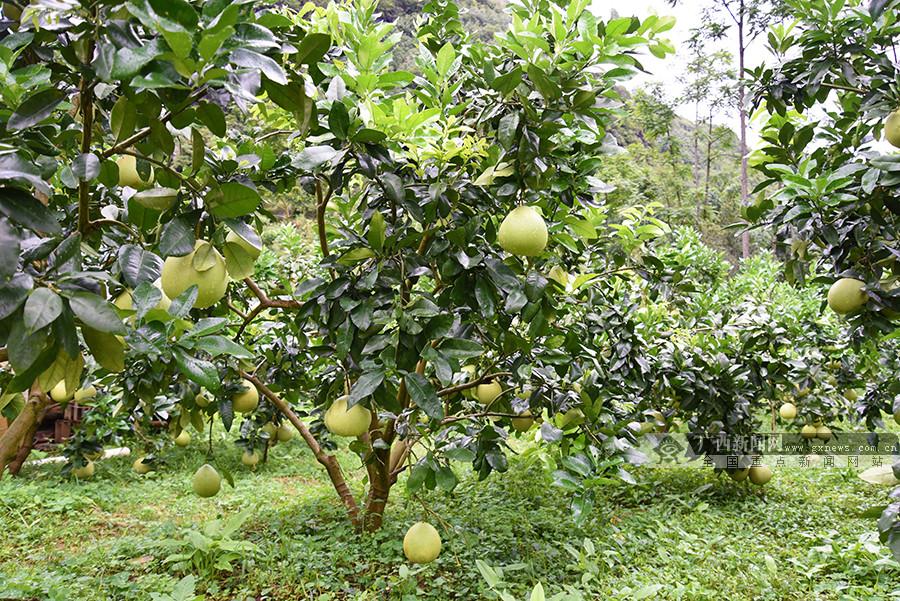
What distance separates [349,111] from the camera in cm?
157

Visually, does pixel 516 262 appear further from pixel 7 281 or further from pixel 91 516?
pixel 91 516

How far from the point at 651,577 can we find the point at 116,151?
8.31 ft

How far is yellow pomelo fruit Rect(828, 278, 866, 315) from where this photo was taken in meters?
2.09

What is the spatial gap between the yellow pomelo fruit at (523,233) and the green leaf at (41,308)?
0.94m

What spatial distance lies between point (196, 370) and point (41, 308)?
13.6 inches

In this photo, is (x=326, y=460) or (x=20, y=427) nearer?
(x=20, y=427)

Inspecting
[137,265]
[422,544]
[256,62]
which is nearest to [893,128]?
[256,62]

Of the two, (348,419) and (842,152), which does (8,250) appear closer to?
(348,419)

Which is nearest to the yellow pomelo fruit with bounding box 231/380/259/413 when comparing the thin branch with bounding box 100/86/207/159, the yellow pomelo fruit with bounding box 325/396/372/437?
the yellow pomelo fruit with bounding box 325/396/372/437

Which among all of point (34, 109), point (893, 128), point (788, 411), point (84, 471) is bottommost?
point (84, 471)

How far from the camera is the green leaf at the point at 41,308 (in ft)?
2.53

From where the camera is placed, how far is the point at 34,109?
948mm

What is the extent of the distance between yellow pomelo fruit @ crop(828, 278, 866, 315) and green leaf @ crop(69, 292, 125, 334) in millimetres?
2254

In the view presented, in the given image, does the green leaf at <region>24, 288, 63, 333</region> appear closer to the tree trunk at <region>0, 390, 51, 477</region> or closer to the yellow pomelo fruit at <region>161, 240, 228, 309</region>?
the yellow pomelo fruit at <region>161, 240, 228, 309</region>
